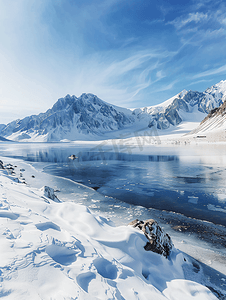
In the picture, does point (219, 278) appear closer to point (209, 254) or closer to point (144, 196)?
point (209, 254)

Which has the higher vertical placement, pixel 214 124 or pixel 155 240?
pixel 214 124

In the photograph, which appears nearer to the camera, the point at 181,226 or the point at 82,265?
the point at 82,265

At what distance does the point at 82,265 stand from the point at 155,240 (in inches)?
108

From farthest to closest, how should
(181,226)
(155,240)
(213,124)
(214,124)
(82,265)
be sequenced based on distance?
(213,124), (214,124), (181,226), (155,240), (82,265)

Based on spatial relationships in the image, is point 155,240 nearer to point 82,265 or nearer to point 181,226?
point 82,265

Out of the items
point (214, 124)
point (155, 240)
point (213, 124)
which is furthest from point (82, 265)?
point (213, 124)

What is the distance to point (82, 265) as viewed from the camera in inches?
119

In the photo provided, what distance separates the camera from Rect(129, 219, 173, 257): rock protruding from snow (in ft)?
15.7

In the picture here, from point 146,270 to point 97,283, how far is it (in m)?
1.89

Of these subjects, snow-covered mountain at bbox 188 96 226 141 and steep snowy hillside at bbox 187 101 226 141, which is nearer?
steep snowy hillside at bbox 187 101 226 141

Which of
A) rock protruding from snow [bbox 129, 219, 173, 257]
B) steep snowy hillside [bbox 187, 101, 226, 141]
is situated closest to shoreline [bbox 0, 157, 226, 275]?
rock protruding from snow [bbox 129, 219, 173, 257]

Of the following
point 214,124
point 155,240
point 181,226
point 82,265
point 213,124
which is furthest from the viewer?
point 213,124

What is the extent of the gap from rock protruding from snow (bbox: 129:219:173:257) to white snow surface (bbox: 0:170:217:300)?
176 millimetres

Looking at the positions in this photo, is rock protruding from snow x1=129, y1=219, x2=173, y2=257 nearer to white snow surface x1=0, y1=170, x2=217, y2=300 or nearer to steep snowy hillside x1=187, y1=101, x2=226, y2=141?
white snow surface x1=0, y1=170, x2=217, y2=300
